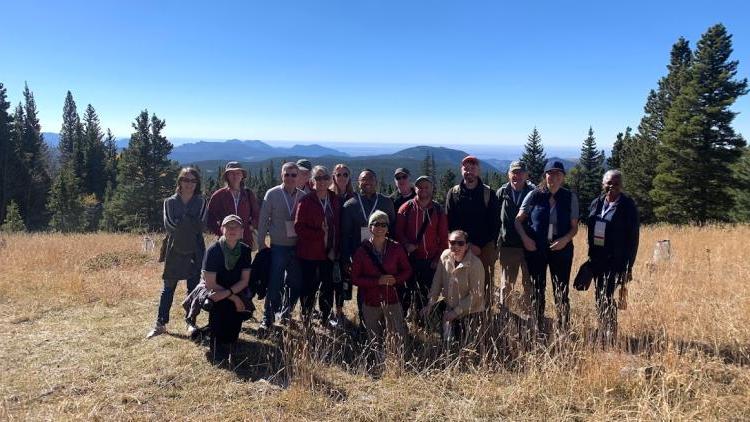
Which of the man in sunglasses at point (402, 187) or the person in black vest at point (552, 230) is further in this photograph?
the man in sunglasses at point (402, 187)

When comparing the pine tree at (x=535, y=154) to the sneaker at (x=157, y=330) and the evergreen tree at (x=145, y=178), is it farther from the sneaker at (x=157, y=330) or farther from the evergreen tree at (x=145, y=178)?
the sneaker at (x=157, y=330)

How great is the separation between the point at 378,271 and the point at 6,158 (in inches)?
1675

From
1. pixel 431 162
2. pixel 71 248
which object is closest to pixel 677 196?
pixel 71 248

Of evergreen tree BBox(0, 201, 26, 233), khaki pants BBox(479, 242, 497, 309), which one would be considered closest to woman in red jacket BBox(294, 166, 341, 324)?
khaki pants BBox(479, 242, 497, 309)

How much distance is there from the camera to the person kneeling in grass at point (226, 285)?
4.29 m

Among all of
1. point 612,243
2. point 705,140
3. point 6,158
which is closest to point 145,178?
point 6,158

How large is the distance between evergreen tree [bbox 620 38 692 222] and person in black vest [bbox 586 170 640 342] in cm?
2891

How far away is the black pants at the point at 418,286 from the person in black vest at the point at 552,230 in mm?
1092

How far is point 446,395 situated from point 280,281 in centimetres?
228

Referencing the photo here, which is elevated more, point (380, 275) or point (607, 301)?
point (380, 275)

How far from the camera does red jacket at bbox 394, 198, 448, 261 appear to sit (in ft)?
15.6

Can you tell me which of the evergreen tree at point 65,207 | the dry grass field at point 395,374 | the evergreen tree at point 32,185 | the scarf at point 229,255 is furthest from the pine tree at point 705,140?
the evergreen tree at point 32,185

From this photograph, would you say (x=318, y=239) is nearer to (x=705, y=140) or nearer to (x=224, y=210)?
(x=224, y=210)

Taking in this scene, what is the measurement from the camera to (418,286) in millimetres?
4824
